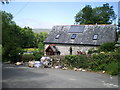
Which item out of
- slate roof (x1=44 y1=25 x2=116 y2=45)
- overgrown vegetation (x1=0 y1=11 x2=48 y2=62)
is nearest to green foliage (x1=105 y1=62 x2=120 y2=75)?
slate roof (x1=44 y1=25 x2=116 y2=45)

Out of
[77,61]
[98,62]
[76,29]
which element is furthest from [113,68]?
[76,29]

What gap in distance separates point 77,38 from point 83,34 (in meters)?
1.48

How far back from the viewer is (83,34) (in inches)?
1044

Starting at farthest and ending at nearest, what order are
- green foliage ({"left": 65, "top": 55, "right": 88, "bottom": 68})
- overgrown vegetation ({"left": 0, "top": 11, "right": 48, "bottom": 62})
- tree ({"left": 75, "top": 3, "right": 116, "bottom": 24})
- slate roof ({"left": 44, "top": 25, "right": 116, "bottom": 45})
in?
1. tree ({"left": 75, "top": 3, "right": 116, "bottom": 24})
2. slate roof ({"left": 44, "top": 25, "right": 116, "bottom": 45})
3. green foliage ({"left": 65, "top": 55, "right": 88, "bottom": 68})
4. overgrown vegetation ({"left": 0, "top": 11, "right": 48, "bottom": 62})

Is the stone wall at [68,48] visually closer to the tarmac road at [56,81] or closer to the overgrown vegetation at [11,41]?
the overgrown vegetation at [11,41]

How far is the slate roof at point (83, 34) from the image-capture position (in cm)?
2464

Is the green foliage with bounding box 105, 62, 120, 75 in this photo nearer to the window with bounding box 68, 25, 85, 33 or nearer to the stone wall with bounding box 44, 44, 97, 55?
the stone wall with bounding box 44, 44, 97, 55

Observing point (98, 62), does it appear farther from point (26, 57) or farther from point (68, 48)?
point (26, 57)

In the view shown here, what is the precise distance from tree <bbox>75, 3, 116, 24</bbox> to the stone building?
20477 mm

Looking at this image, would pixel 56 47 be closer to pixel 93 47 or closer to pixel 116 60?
pixel 93 47

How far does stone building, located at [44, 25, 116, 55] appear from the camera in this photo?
24672 mm

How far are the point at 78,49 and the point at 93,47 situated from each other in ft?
9.06

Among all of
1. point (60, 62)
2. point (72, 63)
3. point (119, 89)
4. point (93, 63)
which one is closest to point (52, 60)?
point (60, 62)

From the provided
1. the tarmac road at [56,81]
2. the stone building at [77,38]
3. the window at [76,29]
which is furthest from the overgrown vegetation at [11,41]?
the window at [76,29]
